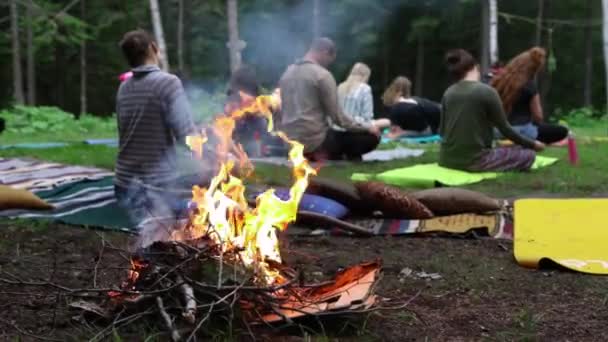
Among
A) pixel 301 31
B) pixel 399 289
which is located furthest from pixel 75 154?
pixel 301 31

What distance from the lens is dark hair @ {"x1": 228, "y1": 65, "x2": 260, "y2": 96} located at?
9406 mm

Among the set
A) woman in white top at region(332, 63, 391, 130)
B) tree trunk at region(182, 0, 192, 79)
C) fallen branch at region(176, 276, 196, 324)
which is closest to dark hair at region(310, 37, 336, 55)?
woman in white top at region(332, 63, 391, 130)

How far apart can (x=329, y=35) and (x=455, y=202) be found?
20371mm

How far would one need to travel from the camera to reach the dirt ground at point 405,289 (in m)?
3.07

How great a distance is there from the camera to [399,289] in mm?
3828

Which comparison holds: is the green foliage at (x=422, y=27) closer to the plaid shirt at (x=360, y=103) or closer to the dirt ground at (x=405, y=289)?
the plaid shirt at (x=360, y=103)

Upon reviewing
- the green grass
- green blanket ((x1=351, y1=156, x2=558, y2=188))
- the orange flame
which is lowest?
the green grass

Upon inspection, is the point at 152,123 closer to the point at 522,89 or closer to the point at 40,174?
the point at 40,174

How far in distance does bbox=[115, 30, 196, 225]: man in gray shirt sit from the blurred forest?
1854cm

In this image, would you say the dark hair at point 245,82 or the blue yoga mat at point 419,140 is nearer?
Result: the dark hair at point 245,82

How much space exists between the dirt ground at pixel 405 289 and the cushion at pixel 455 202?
724 mm

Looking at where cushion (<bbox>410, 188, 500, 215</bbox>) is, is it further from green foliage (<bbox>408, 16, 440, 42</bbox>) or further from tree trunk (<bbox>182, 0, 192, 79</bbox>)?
tree trunk (<bbox>182, 0, 192, 79</bbox>)

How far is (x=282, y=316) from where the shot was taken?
2914 mm

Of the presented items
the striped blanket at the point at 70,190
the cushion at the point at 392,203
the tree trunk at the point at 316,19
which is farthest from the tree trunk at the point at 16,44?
the cushion at the point at 392,203
